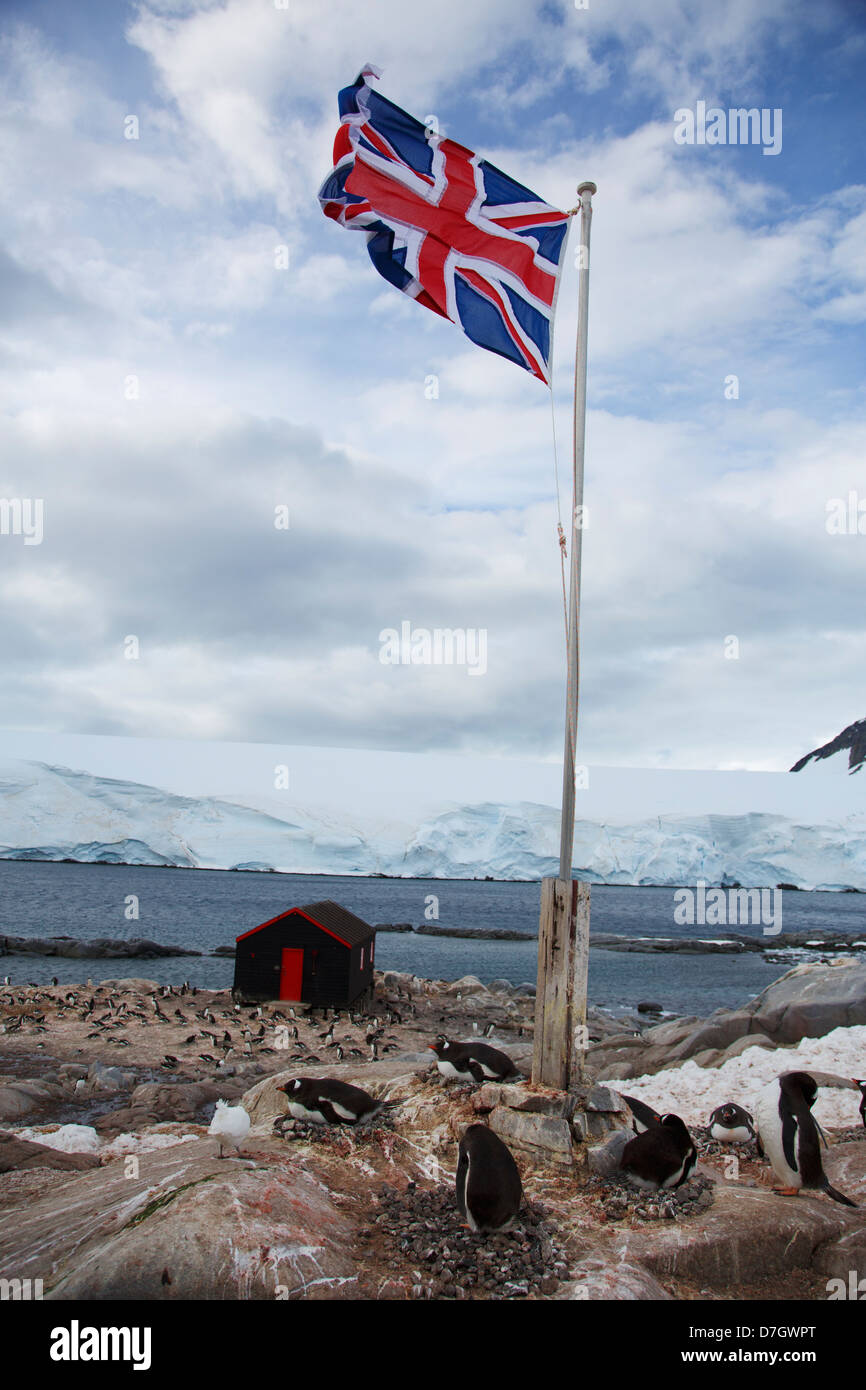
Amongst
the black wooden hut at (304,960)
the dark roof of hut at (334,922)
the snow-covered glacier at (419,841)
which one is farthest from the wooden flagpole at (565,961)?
the snow-covered glacier at (419,841)

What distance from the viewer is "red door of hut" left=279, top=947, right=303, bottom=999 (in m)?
26.2

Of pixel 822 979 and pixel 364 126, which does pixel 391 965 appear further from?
pixel 364 126

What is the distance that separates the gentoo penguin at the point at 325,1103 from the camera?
809 cm

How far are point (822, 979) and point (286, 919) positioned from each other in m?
15.7

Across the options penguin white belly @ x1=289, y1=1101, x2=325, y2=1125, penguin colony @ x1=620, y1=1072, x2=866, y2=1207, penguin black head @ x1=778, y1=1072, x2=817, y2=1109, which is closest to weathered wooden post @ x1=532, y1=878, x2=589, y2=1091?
penguin colony @ x1=620, y1=1072, x2=866, y2=1207

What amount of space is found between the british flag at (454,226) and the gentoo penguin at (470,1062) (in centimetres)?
765

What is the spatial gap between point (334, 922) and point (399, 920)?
50.0 m

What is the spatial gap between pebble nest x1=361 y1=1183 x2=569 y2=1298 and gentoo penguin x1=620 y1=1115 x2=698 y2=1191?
1.07 meters

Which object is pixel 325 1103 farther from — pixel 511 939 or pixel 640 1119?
pixel 511 939

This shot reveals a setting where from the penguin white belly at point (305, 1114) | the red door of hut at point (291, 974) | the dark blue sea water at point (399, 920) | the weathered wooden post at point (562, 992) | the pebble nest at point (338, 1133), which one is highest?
the weathered wooden post at point (562, 992)

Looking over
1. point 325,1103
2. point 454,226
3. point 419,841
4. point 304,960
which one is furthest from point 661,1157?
point 419,841

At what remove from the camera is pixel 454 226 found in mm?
Answer: 9398

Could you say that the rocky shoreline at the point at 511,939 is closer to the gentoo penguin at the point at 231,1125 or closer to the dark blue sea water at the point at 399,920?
the dark blue sea water at the point at 399,920

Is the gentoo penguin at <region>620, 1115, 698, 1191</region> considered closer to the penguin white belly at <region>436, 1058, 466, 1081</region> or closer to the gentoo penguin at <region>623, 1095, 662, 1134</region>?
A: the gentoo penguin at <region>623, 1095, 662, 1134</region>
